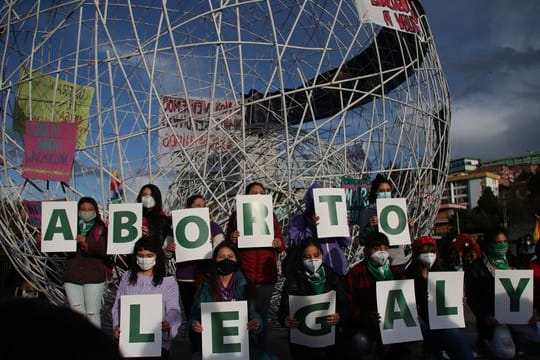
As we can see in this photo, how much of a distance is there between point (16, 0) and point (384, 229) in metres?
6.46

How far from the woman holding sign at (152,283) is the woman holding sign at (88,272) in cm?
90

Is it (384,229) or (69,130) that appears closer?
(384,229)

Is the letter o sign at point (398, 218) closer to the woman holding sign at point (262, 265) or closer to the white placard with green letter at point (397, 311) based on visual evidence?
the white placard with green letter at point (397, 311)

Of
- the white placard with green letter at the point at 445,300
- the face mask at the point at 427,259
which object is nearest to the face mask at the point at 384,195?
the face mask at the point at 427,259

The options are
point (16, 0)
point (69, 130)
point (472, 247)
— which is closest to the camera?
point (69, 130)

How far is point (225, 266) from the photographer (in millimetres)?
5047

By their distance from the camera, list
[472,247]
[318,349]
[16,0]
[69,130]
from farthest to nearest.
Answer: [472,247] → [16,0] → [69,130] → [318,349]

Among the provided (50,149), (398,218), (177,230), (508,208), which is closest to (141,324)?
(177,230)

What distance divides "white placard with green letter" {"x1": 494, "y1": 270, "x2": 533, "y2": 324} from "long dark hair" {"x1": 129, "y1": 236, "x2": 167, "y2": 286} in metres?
3.96

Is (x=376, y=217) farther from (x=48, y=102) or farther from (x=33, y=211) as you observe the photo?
(x=48, y=102)

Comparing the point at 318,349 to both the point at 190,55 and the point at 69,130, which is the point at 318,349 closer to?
the point at 69,130

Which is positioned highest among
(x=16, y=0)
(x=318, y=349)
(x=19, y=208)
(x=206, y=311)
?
(x=16, y=0)

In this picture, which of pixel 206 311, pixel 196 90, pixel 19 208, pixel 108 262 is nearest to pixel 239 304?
pixel 206 311

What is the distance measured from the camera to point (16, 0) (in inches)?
306
